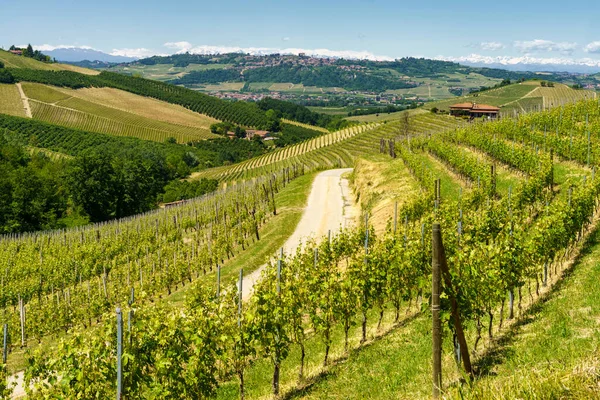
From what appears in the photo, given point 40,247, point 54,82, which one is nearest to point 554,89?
point 40,247

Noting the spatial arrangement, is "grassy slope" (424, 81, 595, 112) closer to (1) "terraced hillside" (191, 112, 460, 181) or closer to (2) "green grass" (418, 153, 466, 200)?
(1) "terraced hillside" (191, 112, 460, 181)

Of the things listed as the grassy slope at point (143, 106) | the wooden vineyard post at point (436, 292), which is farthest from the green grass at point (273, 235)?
the grassy slope at point (143, 106)

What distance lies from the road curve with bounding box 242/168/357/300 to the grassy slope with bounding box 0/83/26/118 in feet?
432

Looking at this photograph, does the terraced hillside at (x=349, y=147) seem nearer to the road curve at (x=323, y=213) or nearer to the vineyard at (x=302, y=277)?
the vineyard at (x=302, y=277)

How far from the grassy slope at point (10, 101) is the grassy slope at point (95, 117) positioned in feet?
11.5

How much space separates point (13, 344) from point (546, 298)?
28963mm

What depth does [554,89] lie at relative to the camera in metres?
143

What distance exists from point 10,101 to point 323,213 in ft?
503

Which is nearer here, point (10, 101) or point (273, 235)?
point (273, 235)

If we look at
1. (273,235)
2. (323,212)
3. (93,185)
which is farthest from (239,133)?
(273,235)

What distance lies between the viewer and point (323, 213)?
3956 centimetres

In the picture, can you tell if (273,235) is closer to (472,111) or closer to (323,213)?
(323,213)

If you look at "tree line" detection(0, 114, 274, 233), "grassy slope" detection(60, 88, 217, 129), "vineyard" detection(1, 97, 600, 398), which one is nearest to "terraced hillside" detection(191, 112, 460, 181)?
"tree line" detection(0, 114, 274, 233)

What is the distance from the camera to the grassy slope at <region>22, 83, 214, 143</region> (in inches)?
5930
